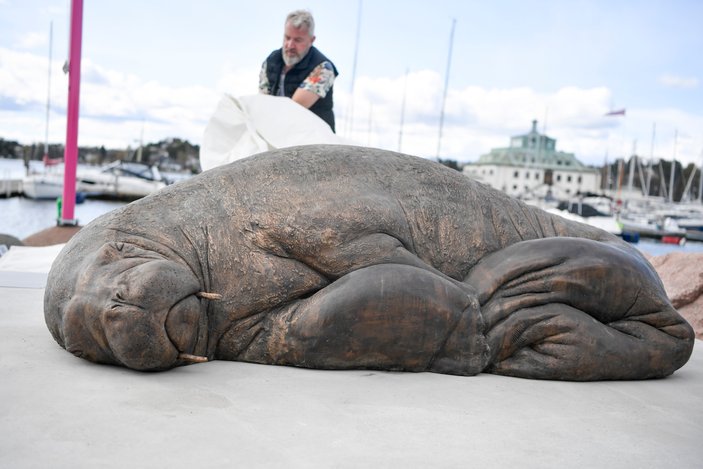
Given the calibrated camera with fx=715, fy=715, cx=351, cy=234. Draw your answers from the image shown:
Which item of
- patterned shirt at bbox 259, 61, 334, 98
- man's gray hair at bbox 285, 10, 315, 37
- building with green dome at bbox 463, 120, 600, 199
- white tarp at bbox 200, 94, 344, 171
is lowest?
white tarp at bbox 200, 94, 344, 171

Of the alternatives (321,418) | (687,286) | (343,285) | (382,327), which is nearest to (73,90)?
(343,285)

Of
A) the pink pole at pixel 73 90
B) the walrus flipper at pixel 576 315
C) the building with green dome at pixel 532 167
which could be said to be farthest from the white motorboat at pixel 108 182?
the building with green dome at pixel 532 167

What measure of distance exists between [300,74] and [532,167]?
327ft

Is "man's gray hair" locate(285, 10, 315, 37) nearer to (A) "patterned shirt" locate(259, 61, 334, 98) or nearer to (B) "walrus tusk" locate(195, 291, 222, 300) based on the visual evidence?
(A) "patterned shirt" locate(259, 61, 334, 98)

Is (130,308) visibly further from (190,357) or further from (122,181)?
(122,181)

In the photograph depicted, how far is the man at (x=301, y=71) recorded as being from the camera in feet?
20.5

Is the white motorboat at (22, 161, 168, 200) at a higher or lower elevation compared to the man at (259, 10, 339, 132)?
lower

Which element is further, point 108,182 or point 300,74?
point 108,182

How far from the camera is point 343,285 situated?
3467 mm

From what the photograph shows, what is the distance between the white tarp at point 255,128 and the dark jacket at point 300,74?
274 millimetres

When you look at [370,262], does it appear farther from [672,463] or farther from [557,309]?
[672,463]

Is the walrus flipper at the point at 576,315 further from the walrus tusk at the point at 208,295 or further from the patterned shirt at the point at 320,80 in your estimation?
the patterned shirt at the point at 320,80

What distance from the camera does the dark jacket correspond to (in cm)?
661

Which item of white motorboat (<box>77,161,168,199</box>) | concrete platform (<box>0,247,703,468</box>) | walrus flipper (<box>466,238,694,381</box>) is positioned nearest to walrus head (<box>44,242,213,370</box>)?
concrete platform (<box>0,247,703,468</box>)
